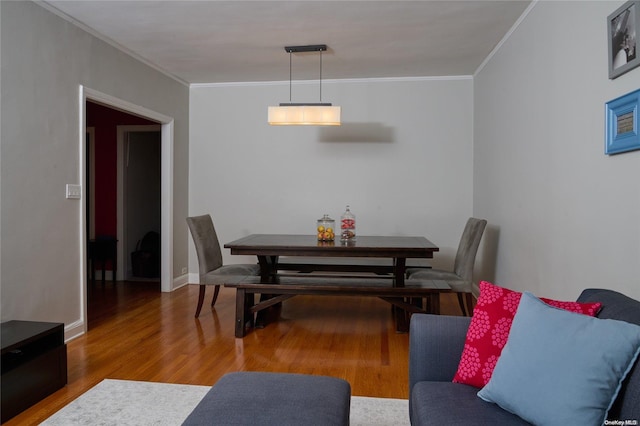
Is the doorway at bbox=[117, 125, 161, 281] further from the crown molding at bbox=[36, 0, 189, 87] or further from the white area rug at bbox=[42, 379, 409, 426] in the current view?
the white area rug at bbox=[42, 379, 409, 426]

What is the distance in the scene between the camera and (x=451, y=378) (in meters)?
1.72

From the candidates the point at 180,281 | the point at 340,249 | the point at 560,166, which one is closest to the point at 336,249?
the point at 340,249

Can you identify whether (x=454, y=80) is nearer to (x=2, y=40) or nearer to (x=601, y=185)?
(x=601, y=185)

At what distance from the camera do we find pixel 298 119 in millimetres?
3887

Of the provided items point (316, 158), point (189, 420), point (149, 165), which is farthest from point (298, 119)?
point (149, 165)

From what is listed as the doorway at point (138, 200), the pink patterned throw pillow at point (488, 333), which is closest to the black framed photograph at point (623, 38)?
the pink patterned throw pillow at point (488, 333)

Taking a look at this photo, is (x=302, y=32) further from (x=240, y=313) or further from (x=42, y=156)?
(x=240, y=313)

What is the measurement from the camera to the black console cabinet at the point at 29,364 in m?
2.21

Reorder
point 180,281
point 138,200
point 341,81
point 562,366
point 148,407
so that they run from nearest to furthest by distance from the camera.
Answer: point 562,366
point 148,407
point 341,81
point 180,281
point 138,200

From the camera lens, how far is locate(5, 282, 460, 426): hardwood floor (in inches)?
106

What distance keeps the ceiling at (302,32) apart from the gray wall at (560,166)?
1.41 ft

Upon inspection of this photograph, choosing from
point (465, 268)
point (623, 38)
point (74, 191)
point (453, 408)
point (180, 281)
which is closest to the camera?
point (453, 408)

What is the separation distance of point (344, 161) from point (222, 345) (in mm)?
2845

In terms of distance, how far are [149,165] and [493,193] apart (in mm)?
4944
